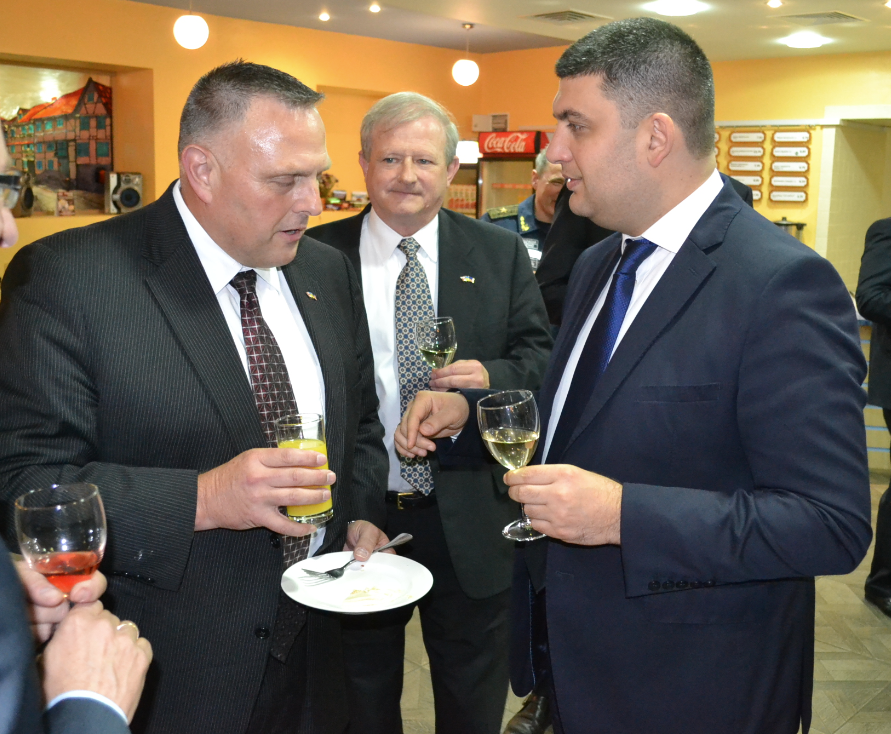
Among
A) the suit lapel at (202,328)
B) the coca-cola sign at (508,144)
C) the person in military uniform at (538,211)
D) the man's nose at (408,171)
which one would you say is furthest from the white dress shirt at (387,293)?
the coca-cola sign at (508,144)

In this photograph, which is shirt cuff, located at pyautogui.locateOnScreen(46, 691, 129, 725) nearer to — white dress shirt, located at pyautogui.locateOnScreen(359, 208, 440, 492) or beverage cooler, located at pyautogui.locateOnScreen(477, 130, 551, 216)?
white dress shirt, located at pyautogui.locateOnScreen(359, 208, 440, 492)

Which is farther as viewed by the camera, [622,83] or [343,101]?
[343,101]

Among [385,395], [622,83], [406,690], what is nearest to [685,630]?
[622,83]

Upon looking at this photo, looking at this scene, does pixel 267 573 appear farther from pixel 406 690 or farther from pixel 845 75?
pixel 845 75

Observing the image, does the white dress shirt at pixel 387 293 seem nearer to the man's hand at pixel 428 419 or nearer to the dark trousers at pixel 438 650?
the dark trousers at pixel 438 650

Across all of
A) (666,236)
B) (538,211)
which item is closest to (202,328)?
(666,236)

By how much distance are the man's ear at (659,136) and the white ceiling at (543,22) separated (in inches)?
268

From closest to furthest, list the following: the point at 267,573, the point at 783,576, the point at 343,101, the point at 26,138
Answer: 1. the point at 783,576
2. the point at 267,573
3. the point at 26,138
4. the point at 343,101

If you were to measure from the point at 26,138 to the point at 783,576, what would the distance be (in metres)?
10.5

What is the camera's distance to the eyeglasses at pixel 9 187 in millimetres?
1155

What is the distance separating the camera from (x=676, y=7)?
8.03 m

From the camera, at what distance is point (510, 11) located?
8.77 metres

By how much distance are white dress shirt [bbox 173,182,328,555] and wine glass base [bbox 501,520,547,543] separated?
48 centimetres

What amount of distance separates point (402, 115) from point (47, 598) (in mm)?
1982
